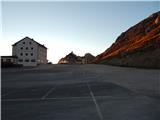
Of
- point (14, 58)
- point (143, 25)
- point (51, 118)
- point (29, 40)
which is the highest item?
point (143, 25)

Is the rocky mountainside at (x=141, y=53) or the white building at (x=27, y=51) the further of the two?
the white building at (x=27, y=51)

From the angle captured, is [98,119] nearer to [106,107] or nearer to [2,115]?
[106,107]

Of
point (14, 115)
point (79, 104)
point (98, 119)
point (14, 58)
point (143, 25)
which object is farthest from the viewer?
point (143, 25)

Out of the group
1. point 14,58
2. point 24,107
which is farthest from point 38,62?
point 24,107

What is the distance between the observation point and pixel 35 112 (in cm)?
789

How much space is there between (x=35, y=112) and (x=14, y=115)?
802mm

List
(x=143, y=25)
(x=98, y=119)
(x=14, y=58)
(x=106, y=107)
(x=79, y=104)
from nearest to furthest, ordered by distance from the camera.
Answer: (x=98, y=119)
(x=106, y=107)
(x=79, y=104)
(x=14, y=58)
(x=143, y=25)

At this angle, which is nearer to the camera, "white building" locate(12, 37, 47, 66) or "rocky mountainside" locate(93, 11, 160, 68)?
"rocky mountainside" locate(93, 11, 160, 68)

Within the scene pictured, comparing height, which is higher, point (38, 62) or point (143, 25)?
point (143, 25)

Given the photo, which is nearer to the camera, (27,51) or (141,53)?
(27,51)

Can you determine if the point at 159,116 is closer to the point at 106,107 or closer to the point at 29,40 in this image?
the point at 106,107

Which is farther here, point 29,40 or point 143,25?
point 143,25

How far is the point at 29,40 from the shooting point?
78250mm

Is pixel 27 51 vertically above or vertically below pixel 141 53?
above
